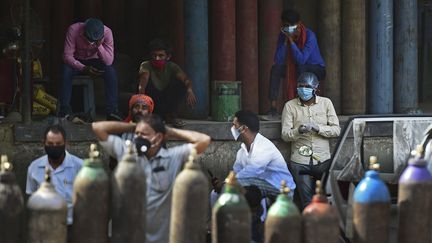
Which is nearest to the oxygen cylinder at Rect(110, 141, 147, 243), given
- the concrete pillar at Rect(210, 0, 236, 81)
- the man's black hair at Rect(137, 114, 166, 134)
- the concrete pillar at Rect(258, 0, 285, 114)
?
the man's black hair at Rect(137, 114, 166, 134)

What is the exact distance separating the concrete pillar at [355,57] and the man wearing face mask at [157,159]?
5.63 meters

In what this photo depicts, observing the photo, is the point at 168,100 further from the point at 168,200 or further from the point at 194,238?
the point at 194,238

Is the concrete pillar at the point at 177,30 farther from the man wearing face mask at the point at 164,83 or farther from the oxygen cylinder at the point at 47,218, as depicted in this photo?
the oxygen cylinder at the point at 47,218

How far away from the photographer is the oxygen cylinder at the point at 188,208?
6590 millimetres

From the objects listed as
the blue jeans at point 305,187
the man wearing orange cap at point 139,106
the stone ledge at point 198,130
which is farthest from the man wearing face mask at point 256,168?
the stone ledge at point 198,130

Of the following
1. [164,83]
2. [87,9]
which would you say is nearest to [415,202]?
[164,83]

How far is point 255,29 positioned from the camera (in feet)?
41.7

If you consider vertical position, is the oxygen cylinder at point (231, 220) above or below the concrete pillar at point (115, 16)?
below

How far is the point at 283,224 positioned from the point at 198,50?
590 centimetres

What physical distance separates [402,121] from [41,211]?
3.31m

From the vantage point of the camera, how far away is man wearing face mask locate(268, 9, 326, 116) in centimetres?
1163

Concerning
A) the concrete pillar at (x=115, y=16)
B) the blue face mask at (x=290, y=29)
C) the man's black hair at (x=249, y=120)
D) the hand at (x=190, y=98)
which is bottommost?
the man's black hair at (x=249, y=120)

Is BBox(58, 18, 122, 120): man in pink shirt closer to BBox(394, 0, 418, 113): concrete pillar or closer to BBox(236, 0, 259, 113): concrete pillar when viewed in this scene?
BBox(236, 0, 259, 113): concrete pillar

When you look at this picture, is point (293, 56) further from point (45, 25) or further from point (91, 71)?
point (45, 25)
